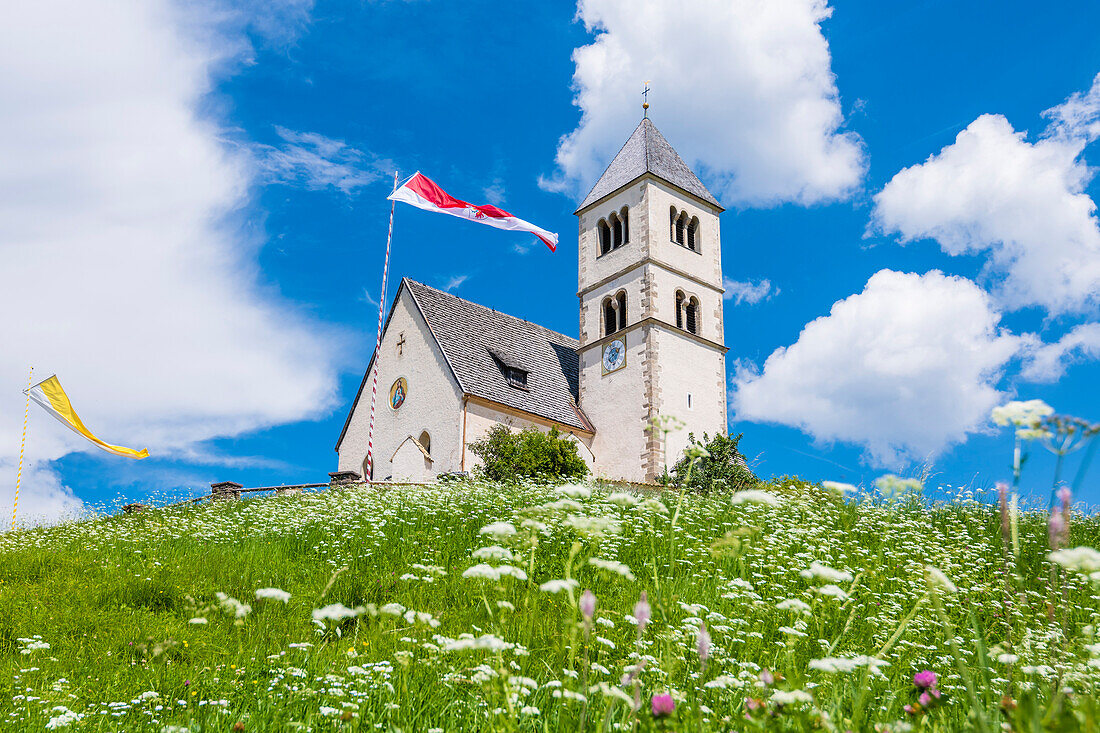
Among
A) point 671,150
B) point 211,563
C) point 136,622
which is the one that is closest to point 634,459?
point 671,150

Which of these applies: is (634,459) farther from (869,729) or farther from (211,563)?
(869,729)

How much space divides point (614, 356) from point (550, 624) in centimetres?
2704

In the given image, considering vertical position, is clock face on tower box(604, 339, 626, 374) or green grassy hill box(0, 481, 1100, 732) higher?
clock face on tower box(604, 339, 626, 374)

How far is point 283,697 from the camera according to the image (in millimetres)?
4605

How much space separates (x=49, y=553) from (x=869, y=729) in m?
12.0

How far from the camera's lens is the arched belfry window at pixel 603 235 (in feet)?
117

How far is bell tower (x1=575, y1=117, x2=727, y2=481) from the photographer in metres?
31.2

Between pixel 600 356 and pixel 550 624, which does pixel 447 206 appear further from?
pixel 550 624

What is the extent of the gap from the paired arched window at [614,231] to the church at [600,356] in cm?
6

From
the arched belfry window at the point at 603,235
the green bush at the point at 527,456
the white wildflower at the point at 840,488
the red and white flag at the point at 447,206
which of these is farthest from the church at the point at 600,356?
the white wildflower at the point at 840,488

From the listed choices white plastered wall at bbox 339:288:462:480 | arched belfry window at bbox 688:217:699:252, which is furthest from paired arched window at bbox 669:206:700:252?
white plastered wall at bbox 339:288:462:480

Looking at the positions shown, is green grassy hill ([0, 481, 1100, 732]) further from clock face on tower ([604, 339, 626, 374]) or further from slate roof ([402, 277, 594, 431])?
clock face on tower ([604, 339, 626, 374])

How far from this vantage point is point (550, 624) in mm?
6145

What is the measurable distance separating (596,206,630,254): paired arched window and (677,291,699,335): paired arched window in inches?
145
